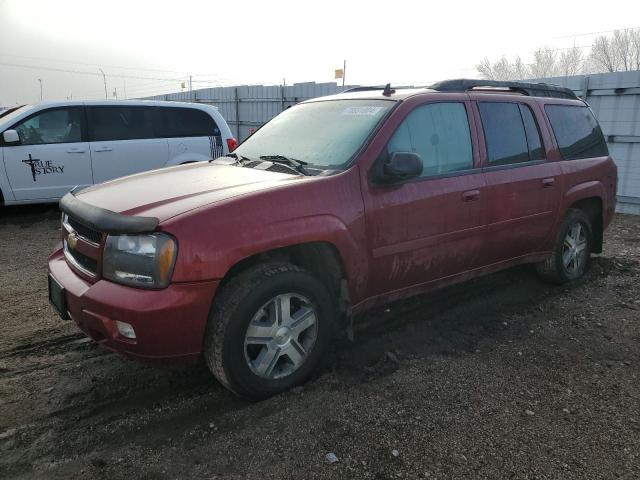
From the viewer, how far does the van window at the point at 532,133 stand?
14.4 ft

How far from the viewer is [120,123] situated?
825cm

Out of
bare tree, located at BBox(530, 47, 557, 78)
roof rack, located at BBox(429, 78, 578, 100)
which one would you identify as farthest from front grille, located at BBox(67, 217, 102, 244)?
bare tree, located at BBox(530, 47, 557, 78)

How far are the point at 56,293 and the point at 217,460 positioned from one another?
1439 mm

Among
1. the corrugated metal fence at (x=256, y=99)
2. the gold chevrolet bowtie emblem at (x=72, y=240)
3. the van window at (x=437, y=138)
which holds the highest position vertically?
the corrugated metal fence at (x=256, y=99)

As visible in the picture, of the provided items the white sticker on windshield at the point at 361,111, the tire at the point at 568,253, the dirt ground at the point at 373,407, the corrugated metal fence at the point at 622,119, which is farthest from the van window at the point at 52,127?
the corrugated metal fence at the point at 622,119

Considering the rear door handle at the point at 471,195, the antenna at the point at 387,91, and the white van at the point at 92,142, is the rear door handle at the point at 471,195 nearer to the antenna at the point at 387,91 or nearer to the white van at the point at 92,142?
the antenna at the point at 387,91

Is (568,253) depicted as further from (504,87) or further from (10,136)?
(10,136)

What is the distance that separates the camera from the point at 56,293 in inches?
120

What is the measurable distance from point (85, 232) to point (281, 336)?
129cm

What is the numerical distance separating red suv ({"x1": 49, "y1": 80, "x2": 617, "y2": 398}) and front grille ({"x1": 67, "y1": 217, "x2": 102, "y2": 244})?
11 mm

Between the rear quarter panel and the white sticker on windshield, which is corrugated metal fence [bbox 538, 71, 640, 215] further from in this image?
the white sticker on windshield

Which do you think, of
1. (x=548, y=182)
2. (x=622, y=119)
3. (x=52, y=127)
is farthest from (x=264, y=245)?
(x=622, y=119)

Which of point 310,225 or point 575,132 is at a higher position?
point 575,132

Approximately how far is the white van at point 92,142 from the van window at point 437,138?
221 inches
